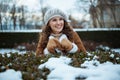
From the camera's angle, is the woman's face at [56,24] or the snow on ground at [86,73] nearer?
the snow on ground at [86,73]

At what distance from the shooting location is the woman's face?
3861 mm

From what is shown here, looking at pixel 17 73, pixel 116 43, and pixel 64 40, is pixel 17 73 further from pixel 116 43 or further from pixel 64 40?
pixel 116 43

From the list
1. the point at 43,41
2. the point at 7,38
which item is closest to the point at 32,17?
the point at 7,38

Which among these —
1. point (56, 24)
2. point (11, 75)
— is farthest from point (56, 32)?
point (11, 75)

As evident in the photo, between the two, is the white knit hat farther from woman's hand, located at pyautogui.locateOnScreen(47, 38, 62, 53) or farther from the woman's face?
woman's hand, located at pyautogui.locateOnScreen(47, 38, 62, 53)

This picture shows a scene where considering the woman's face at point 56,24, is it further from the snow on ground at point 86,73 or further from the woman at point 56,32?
the snow on ground at point 86,73

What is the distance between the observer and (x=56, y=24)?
3865 millimetres

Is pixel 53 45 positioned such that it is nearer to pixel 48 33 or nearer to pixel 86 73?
pixel 48 33

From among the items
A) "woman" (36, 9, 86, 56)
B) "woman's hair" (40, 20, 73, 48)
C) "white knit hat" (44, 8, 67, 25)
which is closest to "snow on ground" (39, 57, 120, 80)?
"woman" (36, 9, 86, 56)

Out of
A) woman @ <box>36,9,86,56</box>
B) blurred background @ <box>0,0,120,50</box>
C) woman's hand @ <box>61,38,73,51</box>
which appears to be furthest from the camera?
blurred background @ <box>0,0,120,50</box>

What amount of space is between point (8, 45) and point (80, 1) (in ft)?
56.2

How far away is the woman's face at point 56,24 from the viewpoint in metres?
3.86

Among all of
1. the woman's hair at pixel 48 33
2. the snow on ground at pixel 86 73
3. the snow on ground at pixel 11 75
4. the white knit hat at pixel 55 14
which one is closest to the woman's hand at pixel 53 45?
the woman's hair at pixel 48 33

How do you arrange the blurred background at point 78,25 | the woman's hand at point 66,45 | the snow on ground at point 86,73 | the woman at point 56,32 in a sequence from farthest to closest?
1. the blurred background at point 78,25
2. the woman at point 56,32
3. the woman's hand at point 66,45
4. the snow on ground at point 86,73
